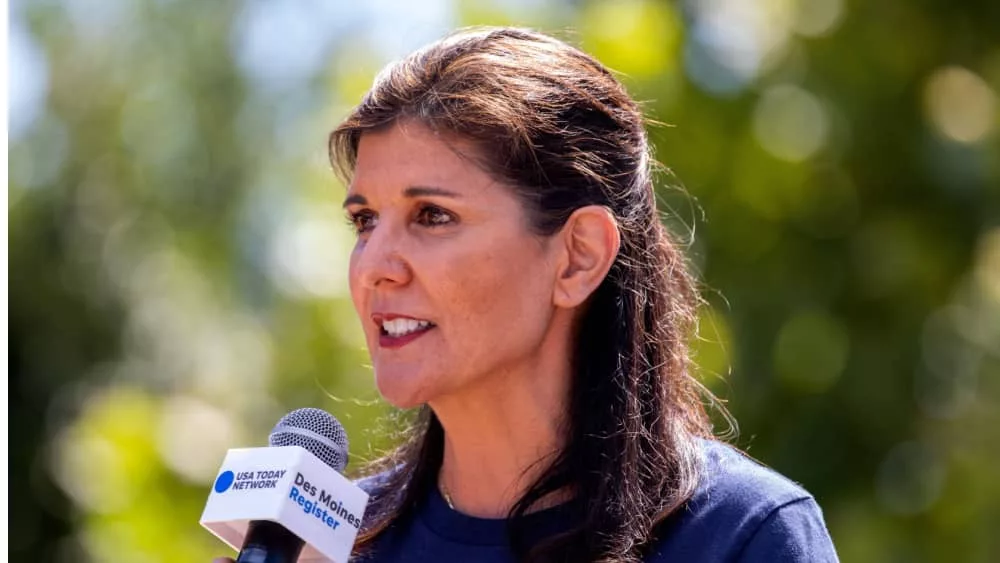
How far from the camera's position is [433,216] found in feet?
9.68

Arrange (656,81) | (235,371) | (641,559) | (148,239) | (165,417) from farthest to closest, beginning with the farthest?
(148,239), (235,371), (165,417), (656,81), (641,559)

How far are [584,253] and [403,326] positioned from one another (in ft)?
1.40

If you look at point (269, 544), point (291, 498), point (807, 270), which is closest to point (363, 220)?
point (291, 498)

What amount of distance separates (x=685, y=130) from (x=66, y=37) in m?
10.1

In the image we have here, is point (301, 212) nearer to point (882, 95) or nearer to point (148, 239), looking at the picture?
point (882, 95)

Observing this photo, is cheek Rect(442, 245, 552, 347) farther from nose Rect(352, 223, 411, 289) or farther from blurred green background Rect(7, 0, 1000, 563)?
blurred green background Rect(7, 0, 1000, 563)

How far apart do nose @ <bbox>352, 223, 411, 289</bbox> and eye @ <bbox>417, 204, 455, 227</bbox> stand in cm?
6

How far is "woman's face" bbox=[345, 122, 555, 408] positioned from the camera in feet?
9.49

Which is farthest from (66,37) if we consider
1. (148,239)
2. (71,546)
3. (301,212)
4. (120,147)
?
(301,212)

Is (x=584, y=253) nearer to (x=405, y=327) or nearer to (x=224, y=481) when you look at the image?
(x=405, y=327)

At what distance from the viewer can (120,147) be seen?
14672mm

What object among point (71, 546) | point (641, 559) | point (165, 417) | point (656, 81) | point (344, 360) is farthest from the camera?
point (71, 546)

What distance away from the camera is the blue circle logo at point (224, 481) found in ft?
8.68

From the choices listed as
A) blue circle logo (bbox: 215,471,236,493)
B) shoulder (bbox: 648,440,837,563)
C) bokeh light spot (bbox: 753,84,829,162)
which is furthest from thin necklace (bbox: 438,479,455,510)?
bokeh light spot (bbox: 753,84,829,162)
